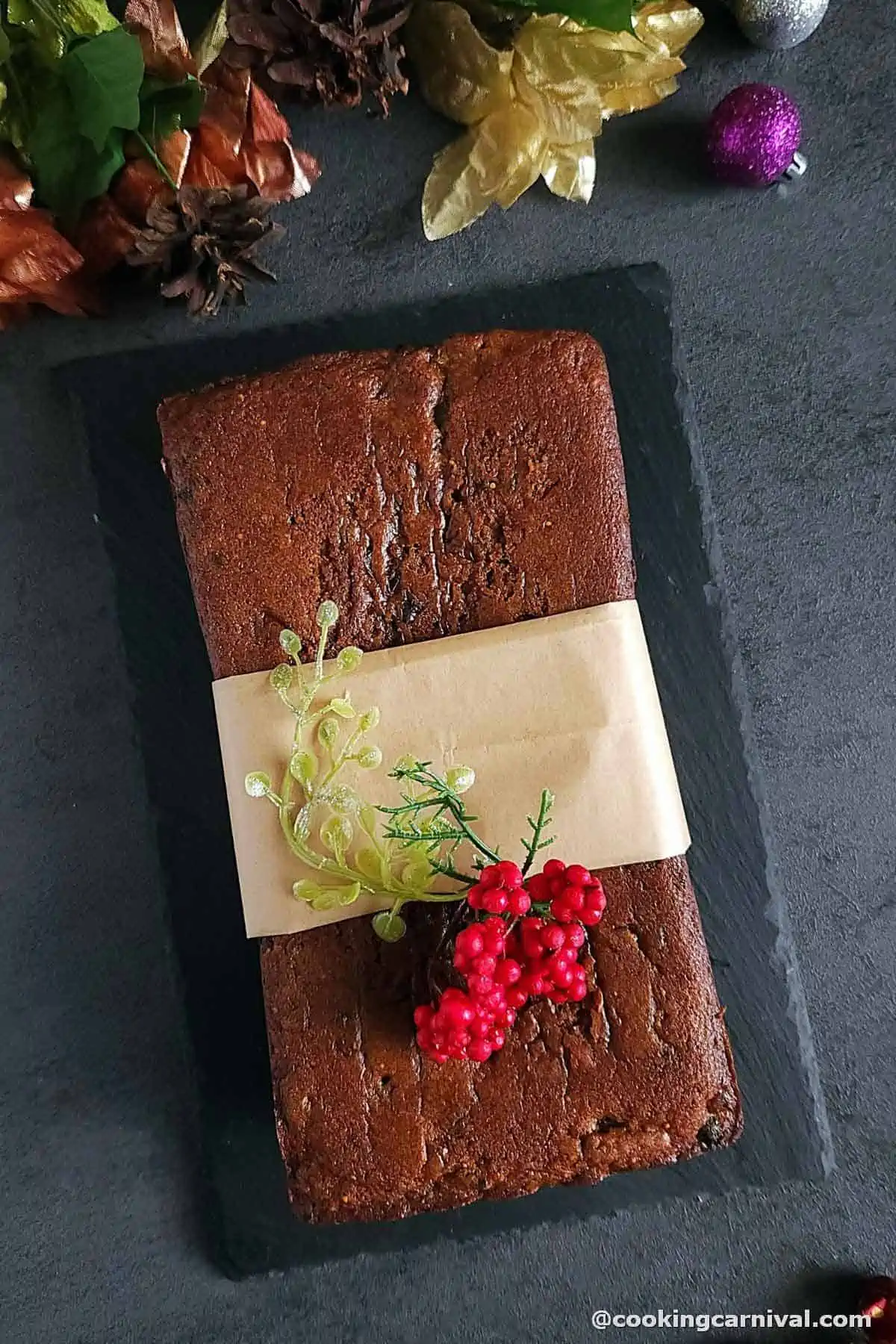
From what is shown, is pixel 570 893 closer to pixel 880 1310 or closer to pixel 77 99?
pixel 880 1310

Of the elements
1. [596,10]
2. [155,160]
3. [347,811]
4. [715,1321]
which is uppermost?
[596,10]

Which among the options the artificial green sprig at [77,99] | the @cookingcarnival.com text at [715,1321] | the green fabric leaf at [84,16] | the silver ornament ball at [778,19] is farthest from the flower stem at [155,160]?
the @cookingcarnival.com text at [715,1321]

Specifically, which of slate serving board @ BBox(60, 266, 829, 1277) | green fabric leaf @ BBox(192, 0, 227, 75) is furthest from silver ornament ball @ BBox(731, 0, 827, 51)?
green fabric leaf @ BBox(192, 0, 227, 75)

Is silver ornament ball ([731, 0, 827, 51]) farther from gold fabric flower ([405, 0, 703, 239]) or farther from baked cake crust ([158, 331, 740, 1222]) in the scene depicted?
baked cake crust ([158, 331, 740, 1222])

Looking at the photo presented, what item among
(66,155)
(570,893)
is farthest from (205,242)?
(570,893)

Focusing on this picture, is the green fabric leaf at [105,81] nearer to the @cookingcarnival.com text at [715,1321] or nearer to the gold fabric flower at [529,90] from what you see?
the gold fabric flower at [529,90]

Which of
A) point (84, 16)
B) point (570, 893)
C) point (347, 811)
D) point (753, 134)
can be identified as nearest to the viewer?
point (570, 893)
